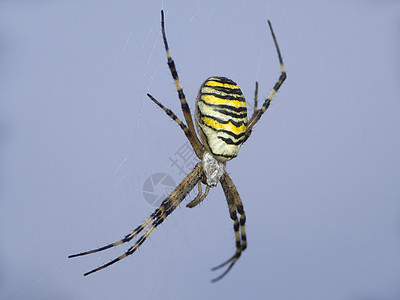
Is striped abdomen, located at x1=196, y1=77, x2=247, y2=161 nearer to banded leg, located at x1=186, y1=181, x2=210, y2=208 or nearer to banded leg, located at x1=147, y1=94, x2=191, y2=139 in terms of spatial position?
banded leg, located at x1=147, y1=94, x2=191, y2=139

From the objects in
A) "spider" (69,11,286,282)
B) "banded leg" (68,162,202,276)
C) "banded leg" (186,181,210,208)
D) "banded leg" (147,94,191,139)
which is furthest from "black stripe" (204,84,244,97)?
"banded leg" (186,181,210,208)

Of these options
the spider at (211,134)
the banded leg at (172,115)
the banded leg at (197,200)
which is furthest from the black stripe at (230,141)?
the banded leg at (197,200)

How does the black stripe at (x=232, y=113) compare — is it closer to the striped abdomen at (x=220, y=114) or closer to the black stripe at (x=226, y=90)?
the striped abdomen at (x=220, y=114)

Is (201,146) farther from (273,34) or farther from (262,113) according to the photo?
(273,34)

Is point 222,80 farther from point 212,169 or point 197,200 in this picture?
point 197,200

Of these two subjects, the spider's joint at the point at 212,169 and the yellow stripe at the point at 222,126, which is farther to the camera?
the spider's joint at the point at 212,169

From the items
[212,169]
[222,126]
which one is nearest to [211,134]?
[222,126]

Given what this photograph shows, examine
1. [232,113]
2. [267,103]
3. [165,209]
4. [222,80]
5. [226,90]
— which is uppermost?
[222,80]
